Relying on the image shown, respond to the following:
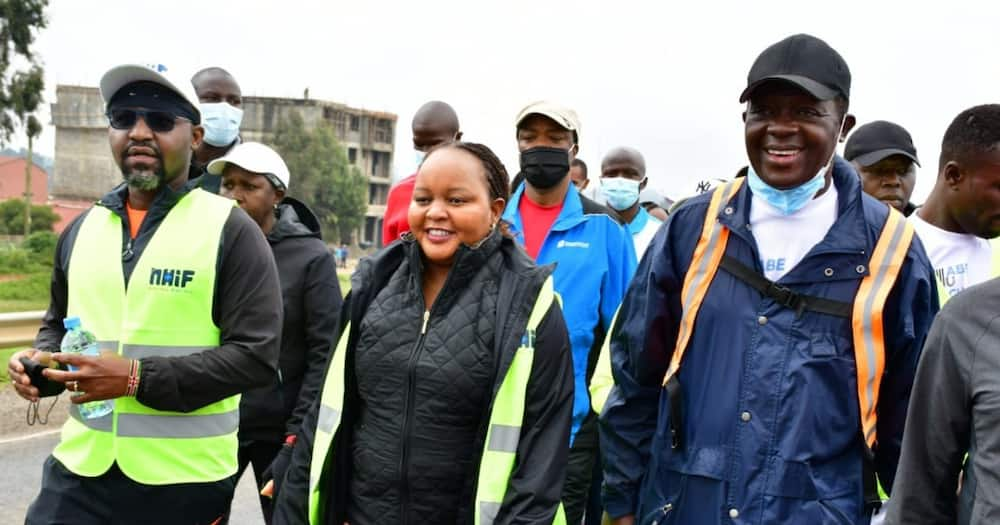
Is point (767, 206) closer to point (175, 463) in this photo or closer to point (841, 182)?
point (841, 182)

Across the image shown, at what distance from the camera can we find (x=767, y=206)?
281 cm

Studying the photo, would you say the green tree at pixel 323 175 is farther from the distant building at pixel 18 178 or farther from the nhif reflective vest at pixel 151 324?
the nhif reflective vest at pixel 151 324

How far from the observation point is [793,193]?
2.74 meters

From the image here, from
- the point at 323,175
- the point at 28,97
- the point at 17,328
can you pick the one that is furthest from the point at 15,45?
the point at 323,175

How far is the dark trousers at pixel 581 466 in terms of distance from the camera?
13.5 ft

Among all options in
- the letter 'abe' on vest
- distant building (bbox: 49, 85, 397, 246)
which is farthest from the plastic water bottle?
distant building (bbox: 49, 85, 397, 246)

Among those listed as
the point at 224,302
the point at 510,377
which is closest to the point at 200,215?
the point at 224,302

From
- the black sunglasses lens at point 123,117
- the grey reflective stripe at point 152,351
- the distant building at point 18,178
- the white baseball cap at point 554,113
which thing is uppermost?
the white baseball cap at point 554,113

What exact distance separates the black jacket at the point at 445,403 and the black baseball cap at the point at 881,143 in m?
3.15

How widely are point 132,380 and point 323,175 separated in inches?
2856

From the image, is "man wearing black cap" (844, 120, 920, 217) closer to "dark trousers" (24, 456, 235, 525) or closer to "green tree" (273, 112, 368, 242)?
"dark trousers" (24, 456, 235, 525)

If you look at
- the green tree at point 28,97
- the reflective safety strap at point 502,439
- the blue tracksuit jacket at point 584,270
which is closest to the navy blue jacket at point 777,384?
the reflective safety strap at point 502,439

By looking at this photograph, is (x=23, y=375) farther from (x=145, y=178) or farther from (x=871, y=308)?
(x=871, y=308)

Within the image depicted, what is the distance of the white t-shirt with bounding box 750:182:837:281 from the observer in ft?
8.87
